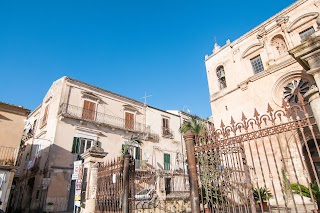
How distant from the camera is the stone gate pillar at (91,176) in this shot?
24.5ft

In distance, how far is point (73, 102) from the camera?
18.9 meters

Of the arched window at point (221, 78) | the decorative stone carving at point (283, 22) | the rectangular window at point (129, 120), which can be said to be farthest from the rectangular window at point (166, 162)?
the decorative stone carving at point (283, 22)

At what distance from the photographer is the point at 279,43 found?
1540cm

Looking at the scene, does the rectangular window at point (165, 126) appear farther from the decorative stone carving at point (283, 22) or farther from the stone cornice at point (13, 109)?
the decorative stone carving at point (283, 22)

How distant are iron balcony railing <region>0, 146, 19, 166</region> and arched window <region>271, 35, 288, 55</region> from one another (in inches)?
749

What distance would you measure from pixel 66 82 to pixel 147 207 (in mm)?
13293

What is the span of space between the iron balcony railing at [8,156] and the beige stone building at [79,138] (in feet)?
11.0

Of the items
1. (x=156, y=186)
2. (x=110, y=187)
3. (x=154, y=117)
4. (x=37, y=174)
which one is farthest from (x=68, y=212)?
(x=154, y=117)

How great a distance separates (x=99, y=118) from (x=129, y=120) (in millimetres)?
3537

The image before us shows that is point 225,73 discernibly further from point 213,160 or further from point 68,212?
point 68,212

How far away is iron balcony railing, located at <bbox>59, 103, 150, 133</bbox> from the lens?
710 inches

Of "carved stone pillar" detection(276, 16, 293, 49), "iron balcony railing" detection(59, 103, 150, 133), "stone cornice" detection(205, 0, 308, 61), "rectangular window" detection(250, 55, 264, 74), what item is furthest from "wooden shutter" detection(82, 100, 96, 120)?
"carved stone pillar" detection(276, 16, 293, 49)

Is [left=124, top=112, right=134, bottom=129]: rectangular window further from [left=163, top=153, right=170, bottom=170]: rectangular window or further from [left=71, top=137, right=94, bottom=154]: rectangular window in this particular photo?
[left=163, top=153, right=170, bottom=170]: rectangular window

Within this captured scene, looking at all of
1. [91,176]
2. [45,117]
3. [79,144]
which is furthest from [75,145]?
[91,176]
